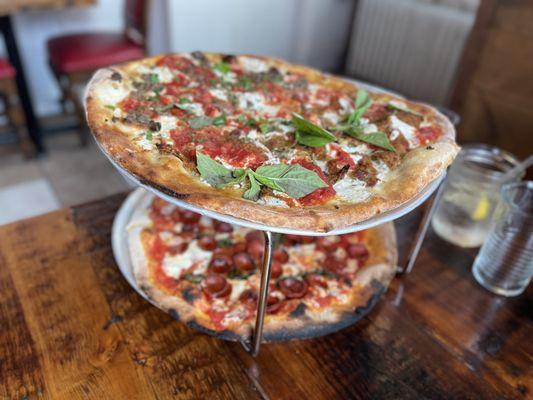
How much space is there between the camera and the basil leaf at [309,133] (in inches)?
37.6

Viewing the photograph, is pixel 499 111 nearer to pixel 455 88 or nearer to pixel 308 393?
pixel 455 88

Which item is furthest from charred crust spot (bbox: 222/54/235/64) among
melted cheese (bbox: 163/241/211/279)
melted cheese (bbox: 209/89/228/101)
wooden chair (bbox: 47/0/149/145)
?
wooden chair (bbox: 47/0/149/145)

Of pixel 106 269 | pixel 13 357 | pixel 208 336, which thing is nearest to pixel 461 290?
pixel 208 336

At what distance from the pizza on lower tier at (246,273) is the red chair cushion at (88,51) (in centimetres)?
141

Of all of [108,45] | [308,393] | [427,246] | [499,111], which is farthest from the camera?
[108,45]

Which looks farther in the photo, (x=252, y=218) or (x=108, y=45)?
(x=108, y=45)

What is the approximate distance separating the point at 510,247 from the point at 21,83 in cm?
236

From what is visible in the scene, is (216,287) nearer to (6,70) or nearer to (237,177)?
(237,177)

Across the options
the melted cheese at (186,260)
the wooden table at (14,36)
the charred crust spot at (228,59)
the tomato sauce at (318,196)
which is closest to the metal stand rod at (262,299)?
the tomato sauce at (318,196)

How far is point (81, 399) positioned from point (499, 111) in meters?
2.11

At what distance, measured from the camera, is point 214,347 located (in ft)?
3.01

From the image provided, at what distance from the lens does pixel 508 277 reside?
3.58ft

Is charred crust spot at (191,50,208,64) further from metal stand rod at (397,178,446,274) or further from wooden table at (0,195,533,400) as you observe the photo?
metal stand rod at (397,178,446,274)

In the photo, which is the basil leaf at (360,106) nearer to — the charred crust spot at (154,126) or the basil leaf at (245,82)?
the basil leaf at (245,82)
